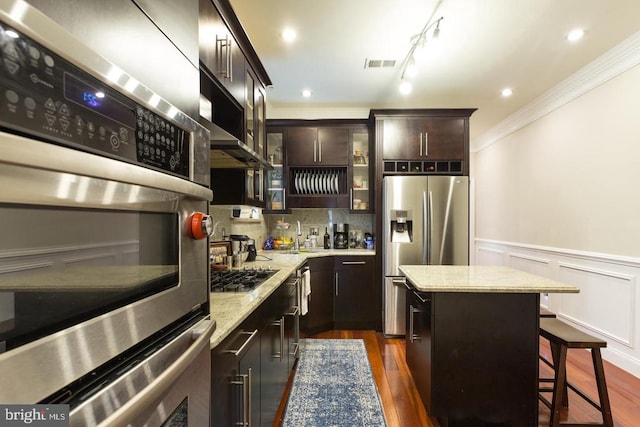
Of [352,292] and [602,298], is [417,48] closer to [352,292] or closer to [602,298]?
[352,292]

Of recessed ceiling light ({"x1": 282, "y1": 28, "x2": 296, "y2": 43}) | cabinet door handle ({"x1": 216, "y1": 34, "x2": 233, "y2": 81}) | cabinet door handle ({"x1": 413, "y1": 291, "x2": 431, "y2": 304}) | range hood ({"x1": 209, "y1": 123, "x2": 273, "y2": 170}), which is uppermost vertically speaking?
A: recessed ceiling light ({"x1": 282, "y1": 28, "x2": 296, "y2": 43})

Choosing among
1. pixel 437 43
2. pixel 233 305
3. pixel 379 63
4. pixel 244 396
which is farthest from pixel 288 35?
pixel 244 396

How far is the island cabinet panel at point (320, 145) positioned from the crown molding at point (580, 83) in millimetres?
2379

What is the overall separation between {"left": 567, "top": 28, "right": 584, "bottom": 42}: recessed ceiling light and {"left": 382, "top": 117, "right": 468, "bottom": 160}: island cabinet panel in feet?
3.84

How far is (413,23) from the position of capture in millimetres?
2258

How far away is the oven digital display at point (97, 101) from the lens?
0.40 metres

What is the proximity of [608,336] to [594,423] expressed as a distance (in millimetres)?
1380

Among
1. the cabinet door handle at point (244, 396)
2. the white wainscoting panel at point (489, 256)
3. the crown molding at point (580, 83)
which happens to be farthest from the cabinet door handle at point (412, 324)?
the white wainscoting panel at point (489, 256)

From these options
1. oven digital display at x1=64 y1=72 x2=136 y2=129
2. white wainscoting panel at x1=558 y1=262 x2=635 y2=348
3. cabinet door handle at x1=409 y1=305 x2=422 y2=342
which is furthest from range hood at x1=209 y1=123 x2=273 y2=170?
white wainscoting panel at x1=558 y1=262 x2=635 y2=348

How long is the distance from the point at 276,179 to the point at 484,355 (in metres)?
2.85

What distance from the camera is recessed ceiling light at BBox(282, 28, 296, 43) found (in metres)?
2.37

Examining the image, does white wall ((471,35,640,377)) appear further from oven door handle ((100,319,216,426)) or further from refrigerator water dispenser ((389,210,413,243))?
oven door handle ((100,319,216,426))

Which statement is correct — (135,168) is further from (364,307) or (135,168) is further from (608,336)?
(608,336)

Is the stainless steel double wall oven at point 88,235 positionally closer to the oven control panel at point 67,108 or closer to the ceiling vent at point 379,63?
the oven control panel at point 67,108
